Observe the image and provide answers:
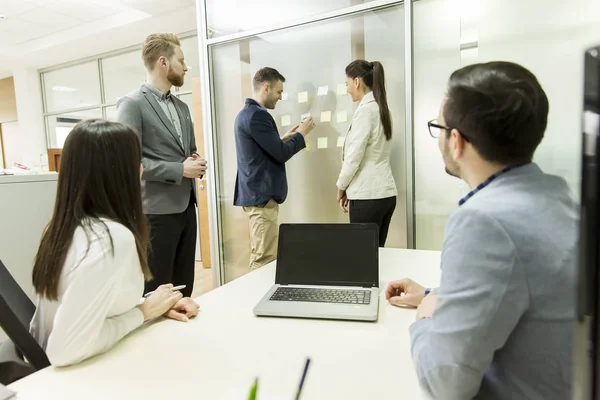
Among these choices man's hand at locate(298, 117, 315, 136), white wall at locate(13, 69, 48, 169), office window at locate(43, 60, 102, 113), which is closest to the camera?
man's hand at locate(298, 117, 315, 136)

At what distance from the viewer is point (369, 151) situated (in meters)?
2.42

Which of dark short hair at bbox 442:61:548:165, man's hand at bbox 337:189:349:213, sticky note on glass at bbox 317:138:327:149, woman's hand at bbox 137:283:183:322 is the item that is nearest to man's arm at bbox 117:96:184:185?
woman's hand at bbox 137:283:183:322

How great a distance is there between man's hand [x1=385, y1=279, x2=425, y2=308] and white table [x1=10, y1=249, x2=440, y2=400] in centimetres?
3

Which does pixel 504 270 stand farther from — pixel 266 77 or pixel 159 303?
pixel 266 77

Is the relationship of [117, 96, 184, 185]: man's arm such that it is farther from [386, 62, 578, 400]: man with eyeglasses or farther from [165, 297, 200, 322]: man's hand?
[386, 62, 578, 400]: man with eyeglasses

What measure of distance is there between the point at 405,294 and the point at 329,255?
272 millimetres

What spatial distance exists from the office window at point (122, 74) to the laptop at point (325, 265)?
14.0ft

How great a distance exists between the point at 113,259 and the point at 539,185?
0.87 metres

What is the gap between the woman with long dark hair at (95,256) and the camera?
0.87 m

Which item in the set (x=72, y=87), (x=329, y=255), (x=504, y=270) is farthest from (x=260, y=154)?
(x=72, y=87)

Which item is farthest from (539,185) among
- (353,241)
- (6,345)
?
(6,345)

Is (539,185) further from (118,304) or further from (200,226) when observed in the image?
(200,226)

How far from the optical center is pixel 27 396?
2.53 feet

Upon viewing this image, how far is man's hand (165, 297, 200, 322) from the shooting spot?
1.11 m
